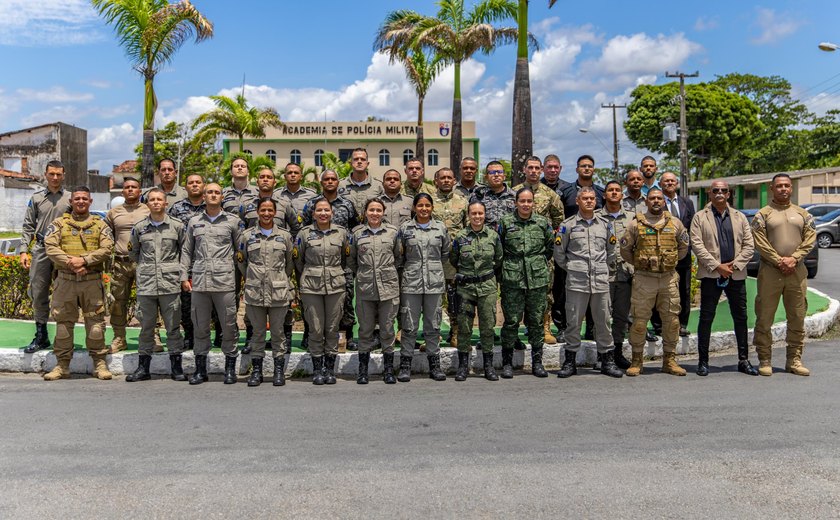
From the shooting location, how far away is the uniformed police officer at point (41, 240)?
718 centimetres

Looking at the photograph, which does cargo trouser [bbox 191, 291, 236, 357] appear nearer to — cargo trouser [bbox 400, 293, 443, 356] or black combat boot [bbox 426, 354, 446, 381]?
cargo trouser [bbox 400, 293, 443, 356]

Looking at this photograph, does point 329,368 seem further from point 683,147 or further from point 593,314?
point 683,147

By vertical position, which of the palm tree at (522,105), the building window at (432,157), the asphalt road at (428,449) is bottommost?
the asphalt road at (428,449)

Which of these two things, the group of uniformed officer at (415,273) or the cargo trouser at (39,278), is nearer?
the group of uniformed officer at (415,273)

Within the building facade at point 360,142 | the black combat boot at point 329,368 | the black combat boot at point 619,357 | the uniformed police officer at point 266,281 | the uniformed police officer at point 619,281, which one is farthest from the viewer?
the building facade at point 360,142

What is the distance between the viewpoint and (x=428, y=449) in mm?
4551

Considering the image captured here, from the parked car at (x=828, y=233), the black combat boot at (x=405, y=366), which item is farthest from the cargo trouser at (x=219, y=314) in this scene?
the parked car at (x=828, y=233)

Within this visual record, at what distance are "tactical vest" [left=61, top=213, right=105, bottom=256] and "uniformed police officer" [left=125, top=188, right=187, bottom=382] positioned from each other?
36 centimetres

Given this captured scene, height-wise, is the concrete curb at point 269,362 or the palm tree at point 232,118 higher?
the palm tree at point 232,118

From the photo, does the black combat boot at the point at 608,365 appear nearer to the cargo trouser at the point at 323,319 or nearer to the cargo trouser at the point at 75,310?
the cargo trouser at the point at 323,319

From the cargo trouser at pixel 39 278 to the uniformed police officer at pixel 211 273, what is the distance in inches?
68.5

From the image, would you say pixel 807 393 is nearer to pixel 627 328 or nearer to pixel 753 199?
pixel 627 328

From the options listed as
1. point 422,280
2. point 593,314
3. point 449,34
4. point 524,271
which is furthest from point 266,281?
point 449,34

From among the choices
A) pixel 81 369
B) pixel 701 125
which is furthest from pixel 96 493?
pixel 701 125
